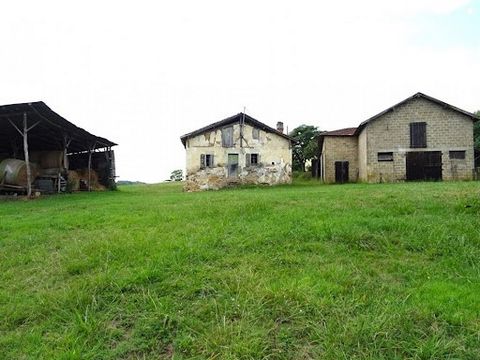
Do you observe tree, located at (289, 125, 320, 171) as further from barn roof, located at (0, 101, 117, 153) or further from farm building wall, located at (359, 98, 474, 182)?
barn roof, located at (0, 101, 117, 153)

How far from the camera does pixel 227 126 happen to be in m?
24.9

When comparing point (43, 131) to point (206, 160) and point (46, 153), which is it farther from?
point (206, 160)

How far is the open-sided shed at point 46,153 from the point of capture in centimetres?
1609

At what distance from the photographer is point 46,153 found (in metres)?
21.6

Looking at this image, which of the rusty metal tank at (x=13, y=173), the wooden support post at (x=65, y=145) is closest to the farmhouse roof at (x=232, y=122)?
the wooden support post at (x=65, y=145)

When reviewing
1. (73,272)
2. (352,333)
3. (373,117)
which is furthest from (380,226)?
(373,117)

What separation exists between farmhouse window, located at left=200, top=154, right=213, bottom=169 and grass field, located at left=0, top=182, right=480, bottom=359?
17.4m

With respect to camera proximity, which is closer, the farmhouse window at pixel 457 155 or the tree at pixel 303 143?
the farmhouse window at pixel 457 155

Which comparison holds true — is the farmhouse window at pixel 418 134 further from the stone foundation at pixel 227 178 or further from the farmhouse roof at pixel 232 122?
the stone foundation at pixel 227 178

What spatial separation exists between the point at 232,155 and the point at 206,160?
1762mm

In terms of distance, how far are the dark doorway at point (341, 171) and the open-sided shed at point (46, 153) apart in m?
15.9

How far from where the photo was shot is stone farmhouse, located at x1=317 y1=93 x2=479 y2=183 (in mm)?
23375

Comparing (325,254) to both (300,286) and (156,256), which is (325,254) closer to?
(300,286)

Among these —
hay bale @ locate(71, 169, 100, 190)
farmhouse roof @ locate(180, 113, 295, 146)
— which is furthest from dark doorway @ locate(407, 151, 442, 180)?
hay bale @ locate(71, 169, 100, 190)
